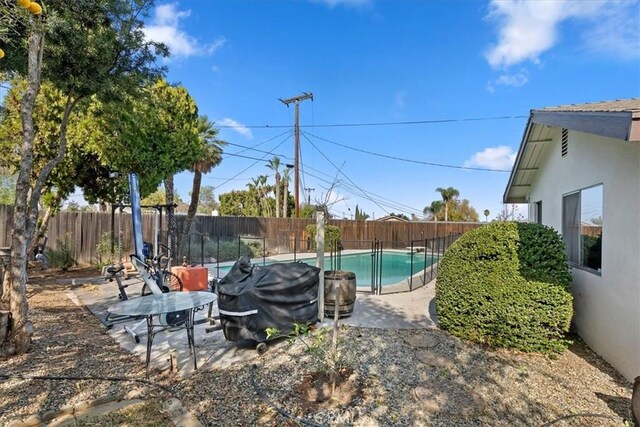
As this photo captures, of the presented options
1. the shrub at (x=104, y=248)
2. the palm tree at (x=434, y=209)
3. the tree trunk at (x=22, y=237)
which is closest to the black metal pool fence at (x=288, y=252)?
the shrub at (x=104, y=248)

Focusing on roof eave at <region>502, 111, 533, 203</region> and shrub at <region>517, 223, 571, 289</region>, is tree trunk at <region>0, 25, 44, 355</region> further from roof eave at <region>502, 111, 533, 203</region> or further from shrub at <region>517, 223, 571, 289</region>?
roof eave at <region>502, 111, 533, 203</region>

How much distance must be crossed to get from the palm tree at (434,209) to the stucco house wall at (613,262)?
125ft

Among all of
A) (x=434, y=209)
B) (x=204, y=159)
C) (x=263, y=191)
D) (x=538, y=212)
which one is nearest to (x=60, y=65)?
(x=538, y=212)

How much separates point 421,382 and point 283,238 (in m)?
14.2

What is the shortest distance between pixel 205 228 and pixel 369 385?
13.6 m

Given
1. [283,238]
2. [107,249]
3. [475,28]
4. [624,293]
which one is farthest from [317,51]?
[624,293]

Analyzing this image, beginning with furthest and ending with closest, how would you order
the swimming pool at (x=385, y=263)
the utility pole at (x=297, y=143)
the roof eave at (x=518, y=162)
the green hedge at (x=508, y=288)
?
the utility pole at (x=297, y=143) → the swimming pool at (x=385, y=263) → the roof eave at (x=518, y=162) → the green hedge at (x=508, y=288)

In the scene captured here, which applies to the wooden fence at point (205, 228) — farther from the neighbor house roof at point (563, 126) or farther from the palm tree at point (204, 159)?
the neighbor house roof at point (563, 126)

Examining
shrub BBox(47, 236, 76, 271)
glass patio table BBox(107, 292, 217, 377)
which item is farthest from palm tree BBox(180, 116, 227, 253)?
glass patio table BBox(107, 292, 217, 377)

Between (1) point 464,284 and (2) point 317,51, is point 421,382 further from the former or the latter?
→ (2) point 317,51

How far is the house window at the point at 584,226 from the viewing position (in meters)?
4.04

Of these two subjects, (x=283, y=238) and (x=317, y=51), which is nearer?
(x=317, y=51)

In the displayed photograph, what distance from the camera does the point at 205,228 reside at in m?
15.2

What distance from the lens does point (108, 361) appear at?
136 inches
